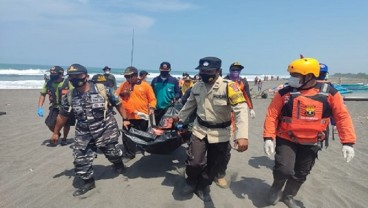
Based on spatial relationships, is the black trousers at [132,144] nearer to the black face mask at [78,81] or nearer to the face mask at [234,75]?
the black face mask at [78,81]

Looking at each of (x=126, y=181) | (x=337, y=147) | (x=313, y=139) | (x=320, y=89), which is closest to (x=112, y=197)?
(x=126, y=181)

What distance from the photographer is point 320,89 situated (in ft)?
12.5

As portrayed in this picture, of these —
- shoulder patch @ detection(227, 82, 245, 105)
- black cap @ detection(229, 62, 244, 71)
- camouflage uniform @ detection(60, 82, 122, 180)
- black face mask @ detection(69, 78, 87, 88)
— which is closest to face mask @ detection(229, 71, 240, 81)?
black cap @ detection(229, 62, 244, 71)

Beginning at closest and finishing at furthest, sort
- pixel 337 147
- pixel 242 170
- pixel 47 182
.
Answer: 1. pixel 47 182
2. pixel 242 170
3. pixel 337 147

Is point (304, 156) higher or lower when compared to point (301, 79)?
lower

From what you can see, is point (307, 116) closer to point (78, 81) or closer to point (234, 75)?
point (234, 75)

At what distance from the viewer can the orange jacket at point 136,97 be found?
19.8 ft

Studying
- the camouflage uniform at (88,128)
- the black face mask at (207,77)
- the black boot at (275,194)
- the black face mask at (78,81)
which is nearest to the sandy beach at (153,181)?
the black boot at (275,194)

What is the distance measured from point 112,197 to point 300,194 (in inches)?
110

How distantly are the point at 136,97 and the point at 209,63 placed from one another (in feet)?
7.85

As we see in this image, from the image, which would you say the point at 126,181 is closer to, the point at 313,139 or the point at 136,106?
the point at 136,106

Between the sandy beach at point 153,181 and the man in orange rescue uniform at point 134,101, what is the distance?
1.10ft

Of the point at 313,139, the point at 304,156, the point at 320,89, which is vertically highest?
the point at 320,89

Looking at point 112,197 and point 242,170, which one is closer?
point 112,197
